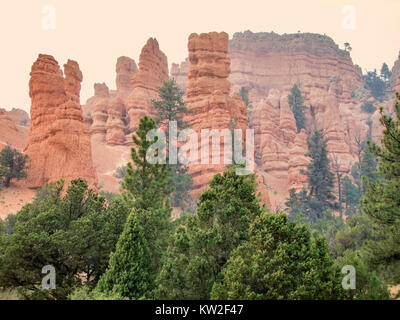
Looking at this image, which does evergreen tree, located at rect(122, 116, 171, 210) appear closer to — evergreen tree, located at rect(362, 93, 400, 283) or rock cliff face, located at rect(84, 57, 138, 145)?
evergreen tree, located at rect(362, 93, 400, 283)

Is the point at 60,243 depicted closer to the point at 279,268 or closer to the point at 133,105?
the point at 279,268

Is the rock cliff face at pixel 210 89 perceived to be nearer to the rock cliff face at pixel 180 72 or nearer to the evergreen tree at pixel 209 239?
the evergreen tree at pixel 209 239

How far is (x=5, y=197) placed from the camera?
30609 mm

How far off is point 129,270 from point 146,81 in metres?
52.6

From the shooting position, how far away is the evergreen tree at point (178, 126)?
3678 cm

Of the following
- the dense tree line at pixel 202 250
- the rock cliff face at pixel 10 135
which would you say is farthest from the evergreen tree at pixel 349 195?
the rock cliff face at pixel 10 135

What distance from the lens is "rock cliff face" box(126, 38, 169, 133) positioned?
56.8 meters

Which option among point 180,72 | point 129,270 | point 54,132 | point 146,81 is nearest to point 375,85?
point 180,72

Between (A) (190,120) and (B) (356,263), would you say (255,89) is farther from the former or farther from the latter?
(B) (356,263)

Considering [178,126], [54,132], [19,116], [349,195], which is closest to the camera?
[54,132]

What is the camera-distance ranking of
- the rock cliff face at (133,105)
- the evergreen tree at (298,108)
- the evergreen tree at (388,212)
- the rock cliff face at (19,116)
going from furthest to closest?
the rock cliff face at (19,116), the evergreen tree at (298,108), the rock cliff face at (133,105), the evergreen tree at (388,212)

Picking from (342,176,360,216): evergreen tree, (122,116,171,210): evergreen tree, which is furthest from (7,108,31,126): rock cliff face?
(122,116,171,210): evergreen tree

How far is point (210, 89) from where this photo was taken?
45.6 metres

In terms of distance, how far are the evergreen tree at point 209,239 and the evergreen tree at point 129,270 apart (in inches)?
33.3
